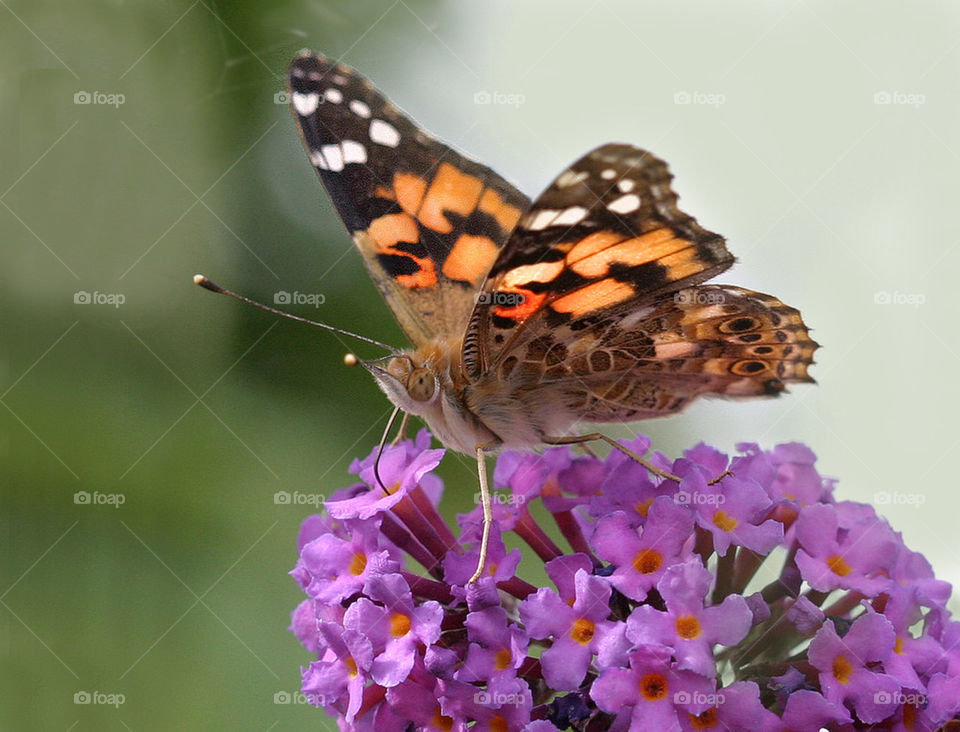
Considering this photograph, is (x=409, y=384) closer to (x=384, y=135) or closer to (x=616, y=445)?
(x=616, y=445)

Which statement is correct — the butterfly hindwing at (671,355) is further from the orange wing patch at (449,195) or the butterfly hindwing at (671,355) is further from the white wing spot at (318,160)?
the white wing spot at (318,160)

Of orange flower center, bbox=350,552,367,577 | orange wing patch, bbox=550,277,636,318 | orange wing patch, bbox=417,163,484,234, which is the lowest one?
orange flower center, bbox=350,552,367,577

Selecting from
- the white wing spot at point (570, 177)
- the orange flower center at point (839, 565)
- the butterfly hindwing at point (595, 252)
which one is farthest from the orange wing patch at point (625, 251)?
the orange flower center at point (839, 565)

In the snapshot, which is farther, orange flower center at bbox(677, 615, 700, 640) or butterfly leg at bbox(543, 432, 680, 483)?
butterfly leg at bbox(543, 432, 680, 483)

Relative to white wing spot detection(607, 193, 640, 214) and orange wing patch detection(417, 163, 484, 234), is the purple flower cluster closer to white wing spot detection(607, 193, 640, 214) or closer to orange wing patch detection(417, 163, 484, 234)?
white wing spot detection(607, 193, 640, 214)

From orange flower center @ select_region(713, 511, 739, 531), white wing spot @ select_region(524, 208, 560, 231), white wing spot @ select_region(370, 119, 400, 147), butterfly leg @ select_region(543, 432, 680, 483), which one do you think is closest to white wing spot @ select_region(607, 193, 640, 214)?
white wing spot @ select_region(524, 208, 560, 231)

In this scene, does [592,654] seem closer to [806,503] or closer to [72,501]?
[806,503]
